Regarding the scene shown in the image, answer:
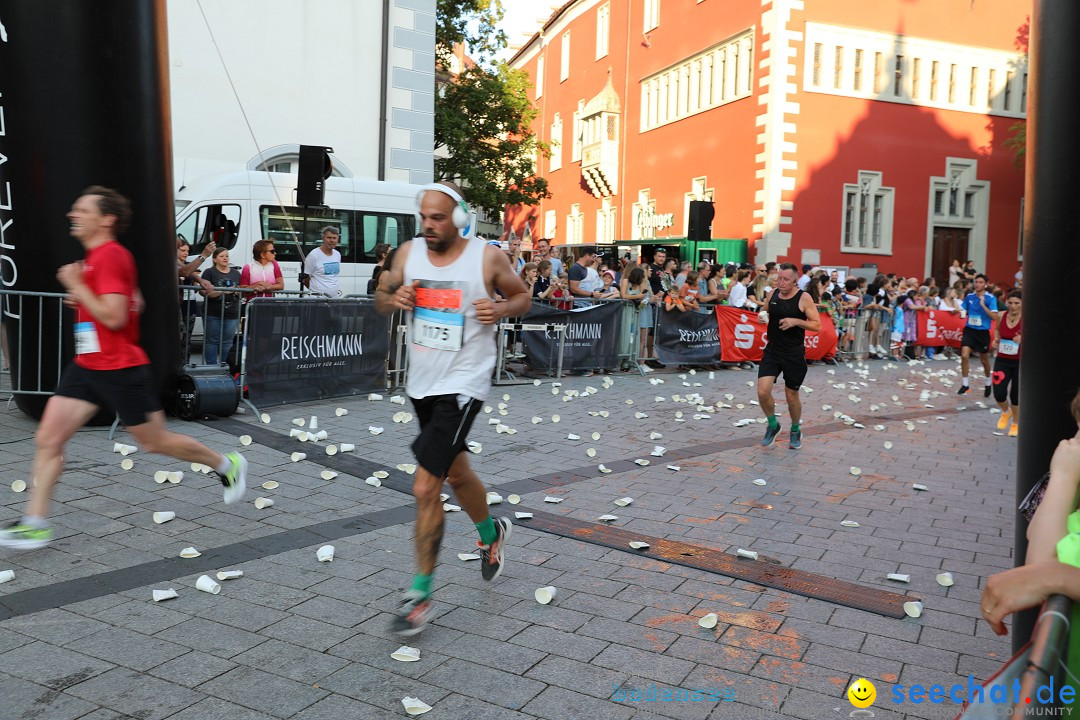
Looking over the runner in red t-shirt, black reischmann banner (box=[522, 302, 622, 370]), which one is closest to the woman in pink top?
black reischmann banner (box=[522, 302, 622, 370])

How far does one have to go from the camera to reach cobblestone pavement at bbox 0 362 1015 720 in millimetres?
3375

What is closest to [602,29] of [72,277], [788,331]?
[788,331]

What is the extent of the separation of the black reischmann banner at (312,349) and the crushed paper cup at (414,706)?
6462 millimetres

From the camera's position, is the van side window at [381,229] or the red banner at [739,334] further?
the van side window at [381,229]

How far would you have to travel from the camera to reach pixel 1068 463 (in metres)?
2.40

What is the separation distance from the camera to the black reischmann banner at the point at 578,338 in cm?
1316

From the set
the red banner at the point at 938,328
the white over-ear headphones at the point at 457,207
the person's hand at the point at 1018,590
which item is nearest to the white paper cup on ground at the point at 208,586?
the white over-ear headphones at the point at 457,207

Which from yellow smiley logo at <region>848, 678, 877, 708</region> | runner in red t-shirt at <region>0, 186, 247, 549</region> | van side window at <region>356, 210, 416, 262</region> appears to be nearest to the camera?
yellow smiley logo at <region>848, 678, 877, 708</region>

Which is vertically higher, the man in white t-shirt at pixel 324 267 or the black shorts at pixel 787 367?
the man in white t-shirt at pixel 324 267

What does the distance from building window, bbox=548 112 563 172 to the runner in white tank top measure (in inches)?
1777

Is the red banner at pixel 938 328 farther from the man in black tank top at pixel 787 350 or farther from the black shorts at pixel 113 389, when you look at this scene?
the black shorts at pixel 113 389

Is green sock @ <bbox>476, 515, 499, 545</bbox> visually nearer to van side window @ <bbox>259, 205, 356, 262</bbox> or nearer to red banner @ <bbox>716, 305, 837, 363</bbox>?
van side window @ <bbox>259, 205, 356, 262</bbox>

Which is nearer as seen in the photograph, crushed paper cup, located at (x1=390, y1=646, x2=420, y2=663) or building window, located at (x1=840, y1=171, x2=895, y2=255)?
crushed paper cup, located at (x1=390, y1=646, x2=420, y2=663)

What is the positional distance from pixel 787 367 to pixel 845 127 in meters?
22.6
